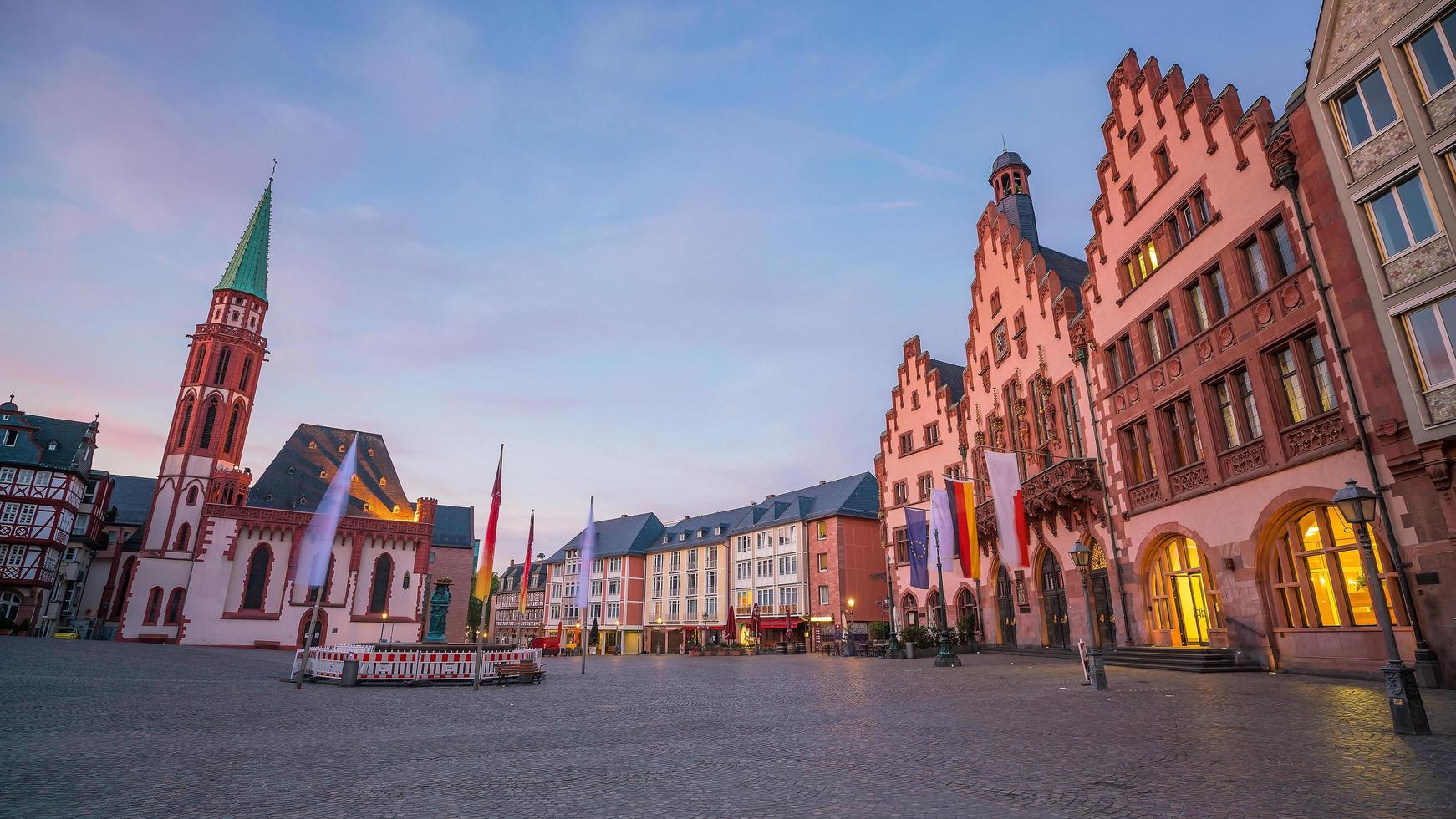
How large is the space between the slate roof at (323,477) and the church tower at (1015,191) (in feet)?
176

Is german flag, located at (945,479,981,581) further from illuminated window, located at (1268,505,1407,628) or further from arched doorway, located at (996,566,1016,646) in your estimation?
illuminated window, located at (1268,505,1407,628)

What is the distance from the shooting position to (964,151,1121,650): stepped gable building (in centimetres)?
2805

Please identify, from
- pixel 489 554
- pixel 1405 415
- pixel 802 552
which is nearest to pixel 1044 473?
pixel 1405 415

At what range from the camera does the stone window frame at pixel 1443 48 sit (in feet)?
47.7

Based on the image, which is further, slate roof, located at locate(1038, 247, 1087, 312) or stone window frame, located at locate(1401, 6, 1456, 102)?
slate roof, located at locate(1038, 247, 1087, 312)

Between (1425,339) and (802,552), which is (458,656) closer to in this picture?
(1425,339)

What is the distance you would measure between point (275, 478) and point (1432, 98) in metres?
70.4

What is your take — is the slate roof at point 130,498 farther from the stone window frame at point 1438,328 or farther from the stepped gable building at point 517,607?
the stone window frame at point 1438,328

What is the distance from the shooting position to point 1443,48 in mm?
14719

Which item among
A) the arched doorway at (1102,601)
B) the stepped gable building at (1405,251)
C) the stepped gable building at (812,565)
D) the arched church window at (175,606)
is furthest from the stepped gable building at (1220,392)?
the arched church window at (175,606)

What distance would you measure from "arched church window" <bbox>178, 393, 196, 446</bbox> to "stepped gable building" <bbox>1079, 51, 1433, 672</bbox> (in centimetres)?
6597

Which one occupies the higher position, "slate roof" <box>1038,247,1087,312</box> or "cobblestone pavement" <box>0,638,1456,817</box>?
"slate roof" <box>1038,247,1087,312</box>

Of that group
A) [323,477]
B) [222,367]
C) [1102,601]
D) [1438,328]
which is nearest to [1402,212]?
[1438,328]

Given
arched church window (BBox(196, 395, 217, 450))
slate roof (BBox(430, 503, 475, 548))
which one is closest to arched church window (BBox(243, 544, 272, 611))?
arched church window (BBox(196, 395, 217, 450))
